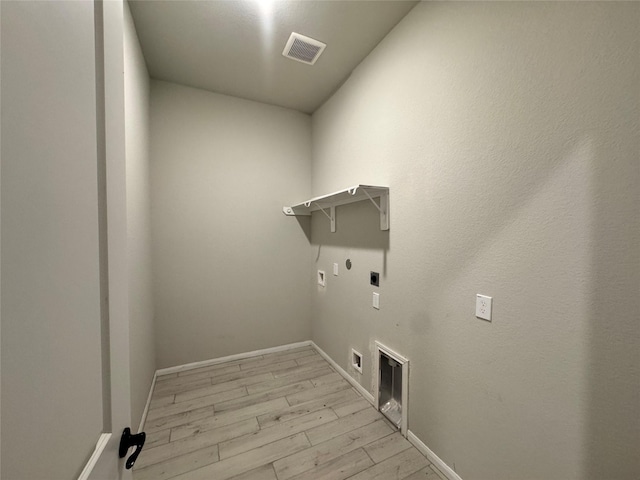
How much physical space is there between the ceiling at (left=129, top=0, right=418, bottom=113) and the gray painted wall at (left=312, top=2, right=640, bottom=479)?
0.82 ft

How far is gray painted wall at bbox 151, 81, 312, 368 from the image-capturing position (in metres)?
2.37

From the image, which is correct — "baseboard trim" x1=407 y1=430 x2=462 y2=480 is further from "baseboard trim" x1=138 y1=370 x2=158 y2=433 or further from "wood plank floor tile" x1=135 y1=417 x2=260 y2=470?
"baseboard trim" x1=138 y1=370 x2=158 y2=433

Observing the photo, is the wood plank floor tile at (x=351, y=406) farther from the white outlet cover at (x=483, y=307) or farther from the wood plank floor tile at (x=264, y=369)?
the white outlet cover at (x=483, y=307)

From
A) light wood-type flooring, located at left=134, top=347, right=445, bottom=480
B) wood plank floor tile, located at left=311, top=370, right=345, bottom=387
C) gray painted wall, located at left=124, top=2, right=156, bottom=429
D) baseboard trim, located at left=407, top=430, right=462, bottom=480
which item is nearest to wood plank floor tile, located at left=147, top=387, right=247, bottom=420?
light wood-type flooring, located at left=134, top=347, right=445, bottom=480

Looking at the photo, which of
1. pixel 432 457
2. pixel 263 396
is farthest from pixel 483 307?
pixel 263 396

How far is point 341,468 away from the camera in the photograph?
4.73ft

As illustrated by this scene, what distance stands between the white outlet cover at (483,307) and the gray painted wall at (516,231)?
3cm

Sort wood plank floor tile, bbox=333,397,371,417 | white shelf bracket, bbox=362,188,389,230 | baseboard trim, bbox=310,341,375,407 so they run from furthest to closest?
baseboard trim, bbox=310,341,375,407 → wood plank floor tile, bbox=333,397,371,417 → white shelf bracket, bbox=362,188,389,230

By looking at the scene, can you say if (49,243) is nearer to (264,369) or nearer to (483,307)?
(483,307)

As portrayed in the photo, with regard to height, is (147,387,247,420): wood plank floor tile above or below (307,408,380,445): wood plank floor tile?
below

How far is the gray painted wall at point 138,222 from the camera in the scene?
4.94 feet

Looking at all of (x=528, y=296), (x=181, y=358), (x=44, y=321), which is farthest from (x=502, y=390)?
(x=181, y=358)

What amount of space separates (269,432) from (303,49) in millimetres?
2792

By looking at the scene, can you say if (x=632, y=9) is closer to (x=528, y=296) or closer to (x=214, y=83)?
(x=528, y=296)
